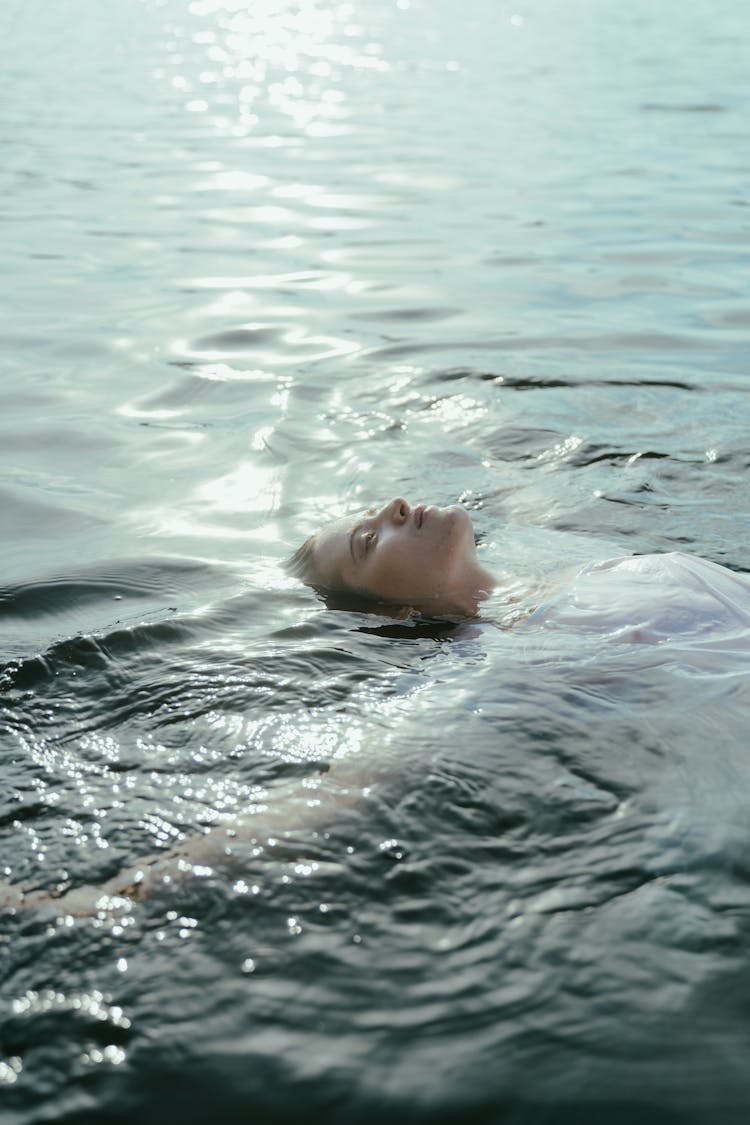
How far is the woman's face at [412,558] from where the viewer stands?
5.07m

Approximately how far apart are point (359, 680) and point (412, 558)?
78 centimetres

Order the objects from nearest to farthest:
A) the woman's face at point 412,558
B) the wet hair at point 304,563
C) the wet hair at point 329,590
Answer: the woman's face at point 412,558
the wet hair at point 329,590
the wet hair at point 304,563

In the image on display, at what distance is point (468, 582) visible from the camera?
521 centimetres

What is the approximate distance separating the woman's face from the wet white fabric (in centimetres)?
42

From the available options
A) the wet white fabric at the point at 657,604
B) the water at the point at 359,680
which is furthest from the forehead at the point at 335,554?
the wet white fabric at the point at 657,604

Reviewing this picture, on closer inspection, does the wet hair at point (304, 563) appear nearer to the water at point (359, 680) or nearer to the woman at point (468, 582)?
the woman at point (468, 582)

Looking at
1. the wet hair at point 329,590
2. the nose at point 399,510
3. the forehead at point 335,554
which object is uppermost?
the nose at point 399,510

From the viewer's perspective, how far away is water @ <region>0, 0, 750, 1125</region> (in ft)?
9.12

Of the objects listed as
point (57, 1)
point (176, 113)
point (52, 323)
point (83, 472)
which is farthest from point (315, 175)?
point (57, 1)

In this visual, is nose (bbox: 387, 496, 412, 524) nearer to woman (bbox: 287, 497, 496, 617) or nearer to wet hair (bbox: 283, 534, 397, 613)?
woman (bbox: 287, 497, 496, 617)

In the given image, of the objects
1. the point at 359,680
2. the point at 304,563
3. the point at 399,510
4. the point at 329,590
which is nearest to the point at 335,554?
the point at 329,590

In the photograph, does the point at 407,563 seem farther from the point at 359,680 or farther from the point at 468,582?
the point at 359,680

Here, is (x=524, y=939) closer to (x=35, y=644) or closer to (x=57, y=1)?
(x=35, y=644)

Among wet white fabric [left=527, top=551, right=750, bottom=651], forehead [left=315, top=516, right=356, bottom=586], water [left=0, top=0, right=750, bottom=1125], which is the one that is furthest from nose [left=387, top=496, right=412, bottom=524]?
wet white fabric [left=527, top=551, right=750, bottom=651]
